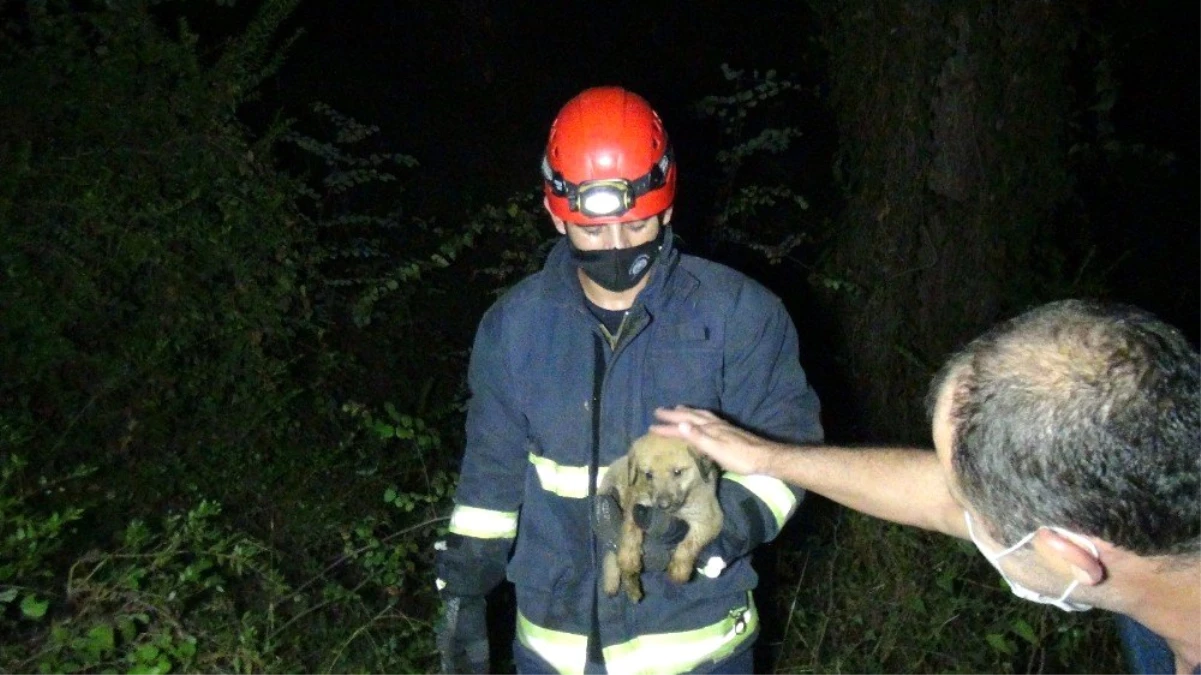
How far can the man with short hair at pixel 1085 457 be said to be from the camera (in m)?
1.68

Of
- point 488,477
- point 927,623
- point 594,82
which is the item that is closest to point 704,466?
point 488,477

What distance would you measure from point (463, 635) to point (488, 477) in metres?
0.52

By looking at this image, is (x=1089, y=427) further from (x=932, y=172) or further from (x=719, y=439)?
(x=932, y=172)

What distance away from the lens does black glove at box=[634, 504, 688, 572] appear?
2605 mm

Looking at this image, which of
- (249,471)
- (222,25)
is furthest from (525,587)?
(222,25)

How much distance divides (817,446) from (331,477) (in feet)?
9.98

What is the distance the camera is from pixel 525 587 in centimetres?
282

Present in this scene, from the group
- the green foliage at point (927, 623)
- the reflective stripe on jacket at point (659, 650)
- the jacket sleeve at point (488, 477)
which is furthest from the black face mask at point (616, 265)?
the green foliage at point (927, 623)

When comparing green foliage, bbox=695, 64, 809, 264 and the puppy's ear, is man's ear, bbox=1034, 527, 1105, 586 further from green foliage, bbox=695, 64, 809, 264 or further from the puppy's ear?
green foliage, bbox=695, 64, 809, 264

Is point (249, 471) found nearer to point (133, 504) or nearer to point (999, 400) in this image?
point (133, 504)

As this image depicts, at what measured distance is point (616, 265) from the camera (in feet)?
9.27

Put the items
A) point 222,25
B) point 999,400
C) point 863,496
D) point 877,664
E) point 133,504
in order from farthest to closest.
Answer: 1. point 222,25
2. point 133,504
3. point 877,664
4. point 863,496
5. point 999,400

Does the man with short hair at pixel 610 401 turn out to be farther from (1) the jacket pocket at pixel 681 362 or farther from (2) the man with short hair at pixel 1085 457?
(2) the man with short hair at pixel 1085 457

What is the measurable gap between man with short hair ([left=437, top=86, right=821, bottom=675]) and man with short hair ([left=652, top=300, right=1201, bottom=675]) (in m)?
0.70
